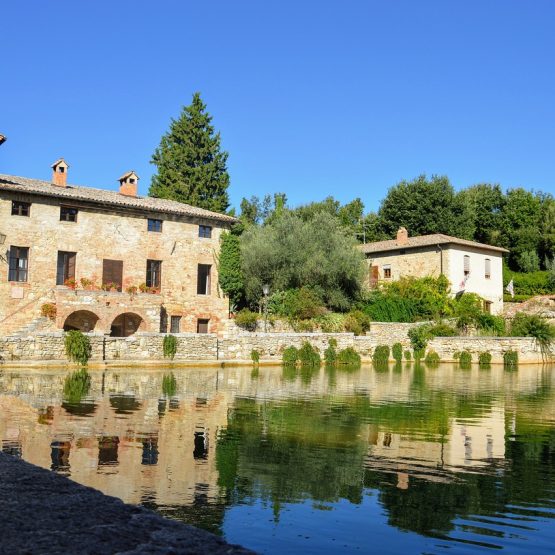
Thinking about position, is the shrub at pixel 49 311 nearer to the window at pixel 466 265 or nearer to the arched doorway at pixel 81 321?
the arched doorway at pixel 81 321

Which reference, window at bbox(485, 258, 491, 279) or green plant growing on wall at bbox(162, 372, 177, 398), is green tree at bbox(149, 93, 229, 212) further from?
green plant growing on wall at bbox(162, 372, 177, 398)

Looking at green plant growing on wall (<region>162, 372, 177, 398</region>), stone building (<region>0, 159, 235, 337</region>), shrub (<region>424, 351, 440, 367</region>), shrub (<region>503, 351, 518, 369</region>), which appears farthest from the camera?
shrub (<region>424, 351, 440, 367</region>)

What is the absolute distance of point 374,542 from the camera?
19.6 ft

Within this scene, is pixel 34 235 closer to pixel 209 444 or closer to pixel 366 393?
pixel 366 393

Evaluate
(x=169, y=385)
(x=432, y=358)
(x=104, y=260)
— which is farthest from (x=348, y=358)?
(x=169, y=385)

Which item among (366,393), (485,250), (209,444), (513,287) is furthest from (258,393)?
(513,287)

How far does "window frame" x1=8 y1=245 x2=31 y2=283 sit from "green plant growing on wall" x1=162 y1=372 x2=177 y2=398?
36.4ft

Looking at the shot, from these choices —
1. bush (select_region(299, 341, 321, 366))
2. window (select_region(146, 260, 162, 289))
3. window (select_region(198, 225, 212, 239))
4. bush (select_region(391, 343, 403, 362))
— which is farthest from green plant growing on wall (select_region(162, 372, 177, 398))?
bush (select_region(391, 343, 403, 362))

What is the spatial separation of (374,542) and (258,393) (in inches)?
516

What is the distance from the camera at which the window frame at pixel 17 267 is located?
31.1 metres

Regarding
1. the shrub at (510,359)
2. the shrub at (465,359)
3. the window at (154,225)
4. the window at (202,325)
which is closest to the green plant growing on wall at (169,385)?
the window at (202,325)

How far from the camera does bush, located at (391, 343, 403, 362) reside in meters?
35.6

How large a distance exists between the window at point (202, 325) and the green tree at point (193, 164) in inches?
774

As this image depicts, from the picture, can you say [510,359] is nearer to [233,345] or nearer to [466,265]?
[466,265]
